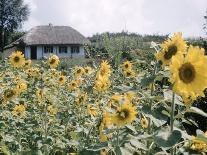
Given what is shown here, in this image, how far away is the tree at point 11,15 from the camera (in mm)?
61441

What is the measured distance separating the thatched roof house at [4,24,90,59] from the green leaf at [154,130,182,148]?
46686 millimetres

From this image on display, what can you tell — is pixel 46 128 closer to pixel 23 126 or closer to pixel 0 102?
pixel 23 126

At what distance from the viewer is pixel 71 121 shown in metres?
5.48

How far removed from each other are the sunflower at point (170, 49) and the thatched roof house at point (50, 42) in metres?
46.1

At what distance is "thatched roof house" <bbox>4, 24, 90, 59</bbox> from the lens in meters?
49.3

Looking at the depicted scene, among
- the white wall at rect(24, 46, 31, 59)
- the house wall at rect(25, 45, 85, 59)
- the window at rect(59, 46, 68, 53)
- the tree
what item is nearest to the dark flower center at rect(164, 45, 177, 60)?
the house wall at rect(25, 45, 85, 59)

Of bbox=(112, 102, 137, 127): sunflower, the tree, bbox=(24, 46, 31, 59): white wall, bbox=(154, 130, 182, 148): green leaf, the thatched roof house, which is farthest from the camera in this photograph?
the tree

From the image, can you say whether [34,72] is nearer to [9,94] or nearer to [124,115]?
[9,94]

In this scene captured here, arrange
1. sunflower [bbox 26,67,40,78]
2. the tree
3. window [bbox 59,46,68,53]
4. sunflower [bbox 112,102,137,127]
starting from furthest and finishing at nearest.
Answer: the tree
window [bbox 59,46,68,53]
sunflower [bbox 26,67,40,78]
sunflower [bbox 112,102,137,127]

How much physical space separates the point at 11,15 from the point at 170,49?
201ft

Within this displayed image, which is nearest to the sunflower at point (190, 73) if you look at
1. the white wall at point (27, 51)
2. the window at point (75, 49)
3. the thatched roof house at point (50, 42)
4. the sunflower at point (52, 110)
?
the sunflower at point (52, 110)

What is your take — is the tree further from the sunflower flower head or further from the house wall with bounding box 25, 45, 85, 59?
the sunflower flower head

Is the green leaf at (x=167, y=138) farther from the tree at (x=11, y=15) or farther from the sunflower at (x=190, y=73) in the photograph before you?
the tree at (x=11, y=15)

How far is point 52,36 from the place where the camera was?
50.5m
